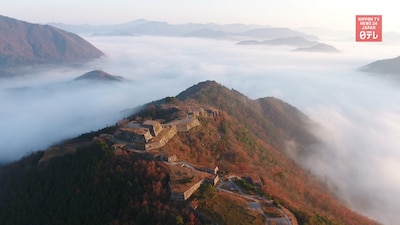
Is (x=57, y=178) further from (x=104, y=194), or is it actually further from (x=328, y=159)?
(x=328, y=159)

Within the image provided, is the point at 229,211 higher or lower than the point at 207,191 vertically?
lower

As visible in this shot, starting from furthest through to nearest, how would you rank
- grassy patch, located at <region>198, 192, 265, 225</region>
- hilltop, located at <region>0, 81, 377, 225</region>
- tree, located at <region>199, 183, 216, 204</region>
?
tree, located at <region>199, 183, 216, 204</region>
hilltop, located at <region>0, 81, 377, 225</region>
grassy patch, located at <region>198, 192, 265, 225</region>

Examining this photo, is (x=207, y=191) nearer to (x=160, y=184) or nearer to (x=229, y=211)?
(x=229, y=211)

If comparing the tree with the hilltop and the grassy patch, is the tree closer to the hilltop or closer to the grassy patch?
the hilltop

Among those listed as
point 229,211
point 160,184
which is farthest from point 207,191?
point 160,184

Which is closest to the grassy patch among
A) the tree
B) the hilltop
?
the hilltop

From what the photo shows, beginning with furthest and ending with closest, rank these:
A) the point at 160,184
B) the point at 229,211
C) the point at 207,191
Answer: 1. the point at 160,184
2. the point at 207,191
3. the point at 229,211

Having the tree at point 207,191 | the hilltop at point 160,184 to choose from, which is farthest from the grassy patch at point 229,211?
the tree at point 207,191

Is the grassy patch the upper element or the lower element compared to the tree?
lower

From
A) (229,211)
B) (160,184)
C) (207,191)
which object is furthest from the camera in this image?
(160,184)

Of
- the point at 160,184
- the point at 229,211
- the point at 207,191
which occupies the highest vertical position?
the point at 160,184
